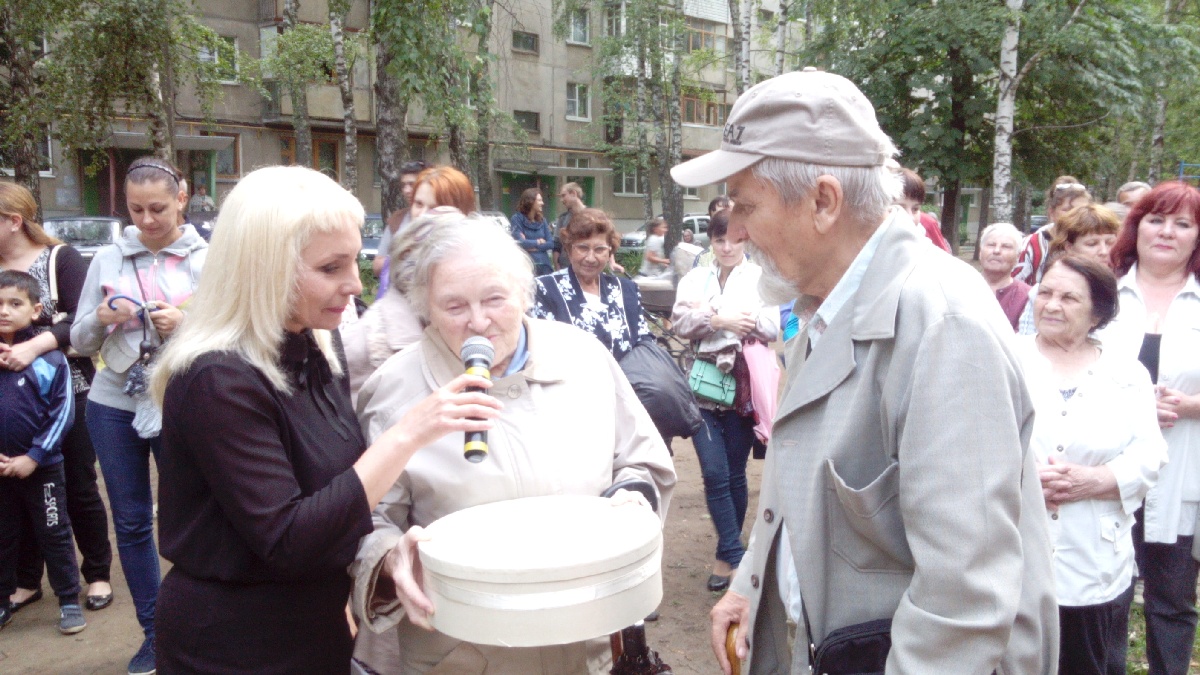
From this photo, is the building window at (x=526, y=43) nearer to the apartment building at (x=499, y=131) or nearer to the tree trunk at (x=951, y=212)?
the apartment building at (x=499, y=131)

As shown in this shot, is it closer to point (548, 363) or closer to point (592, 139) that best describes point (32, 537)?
point (548, 363)

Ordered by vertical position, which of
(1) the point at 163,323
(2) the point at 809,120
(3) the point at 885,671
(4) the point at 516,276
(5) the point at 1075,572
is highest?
(2) the point at 809,120

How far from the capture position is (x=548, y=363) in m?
2.32

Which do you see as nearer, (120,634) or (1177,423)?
(1177,423)

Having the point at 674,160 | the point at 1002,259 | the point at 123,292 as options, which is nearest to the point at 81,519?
the point at 123,292

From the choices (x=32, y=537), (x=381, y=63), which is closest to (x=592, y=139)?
(x=381, y=63)

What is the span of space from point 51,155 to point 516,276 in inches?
1143

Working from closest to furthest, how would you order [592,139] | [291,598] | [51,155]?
[291,598], [51,155], [592,139]

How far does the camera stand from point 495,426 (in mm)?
2188

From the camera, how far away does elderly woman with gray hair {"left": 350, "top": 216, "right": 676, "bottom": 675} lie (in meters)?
2.14

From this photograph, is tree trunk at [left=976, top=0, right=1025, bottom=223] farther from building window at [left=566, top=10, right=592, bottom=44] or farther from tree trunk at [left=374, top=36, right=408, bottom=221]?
building window at [left=566, top=10, right=592, bottom=44]

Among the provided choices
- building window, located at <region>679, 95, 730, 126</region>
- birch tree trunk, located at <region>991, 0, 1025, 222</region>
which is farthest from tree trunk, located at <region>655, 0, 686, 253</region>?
building window, located at <region>679, 95, 730, 126</region>

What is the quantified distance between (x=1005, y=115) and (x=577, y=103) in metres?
21.8

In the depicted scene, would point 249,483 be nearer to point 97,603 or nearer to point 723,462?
point 723,462
